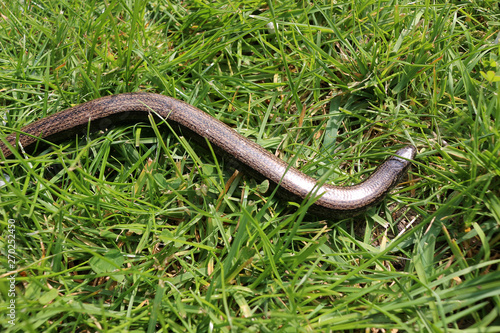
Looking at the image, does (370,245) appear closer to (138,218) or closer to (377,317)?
(377,317)

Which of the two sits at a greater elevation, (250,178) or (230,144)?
(230,144)

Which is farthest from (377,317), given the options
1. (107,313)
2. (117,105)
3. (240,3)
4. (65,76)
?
(65,76)

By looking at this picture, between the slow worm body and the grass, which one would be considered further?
the slow worm body

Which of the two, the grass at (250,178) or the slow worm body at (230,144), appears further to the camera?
the slow worm body at (230,144)

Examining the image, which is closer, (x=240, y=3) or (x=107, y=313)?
(x=107, y=313)
